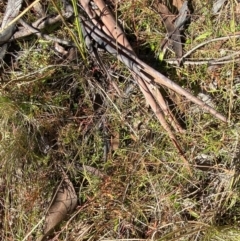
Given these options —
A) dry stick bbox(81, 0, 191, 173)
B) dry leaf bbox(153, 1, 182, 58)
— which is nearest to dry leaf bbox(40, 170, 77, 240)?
dry stick bbox(81, 0, 191, 173)

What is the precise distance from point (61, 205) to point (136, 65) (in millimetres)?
653

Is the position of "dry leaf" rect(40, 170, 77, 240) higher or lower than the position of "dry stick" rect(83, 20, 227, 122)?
lower

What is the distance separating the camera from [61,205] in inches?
72.0

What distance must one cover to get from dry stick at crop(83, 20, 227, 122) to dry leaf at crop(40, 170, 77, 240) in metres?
0.53

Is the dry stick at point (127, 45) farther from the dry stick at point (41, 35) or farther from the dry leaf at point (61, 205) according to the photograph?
the dry leaf at point (61, 205)

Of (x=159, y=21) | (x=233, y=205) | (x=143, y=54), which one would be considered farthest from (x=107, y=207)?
(x=159, y=21)

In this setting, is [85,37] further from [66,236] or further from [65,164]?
[66,236]

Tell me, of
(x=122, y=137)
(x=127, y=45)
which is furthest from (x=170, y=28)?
(x=122, y=137)

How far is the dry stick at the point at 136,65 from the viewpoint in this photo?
176 cm

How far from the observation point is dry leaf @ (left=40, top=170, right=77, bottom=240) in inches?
71.6

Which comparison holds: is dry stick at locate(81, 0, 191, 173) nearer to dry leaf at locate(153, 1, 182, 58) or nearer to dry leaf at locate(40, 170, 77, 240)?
dry leaf at locate(153, 1, 182, 58)

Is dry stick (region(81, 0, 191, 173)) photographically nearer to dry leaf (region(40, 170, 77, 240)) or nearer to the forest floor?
the forest floor

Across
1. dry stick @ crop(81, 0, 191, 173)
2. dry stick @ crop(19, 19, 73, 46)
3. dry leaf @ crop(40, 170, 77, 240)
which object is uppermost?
dry stick @ crop(19, 19, 73, 46)

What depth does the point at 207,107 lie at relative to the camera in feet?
5.85
